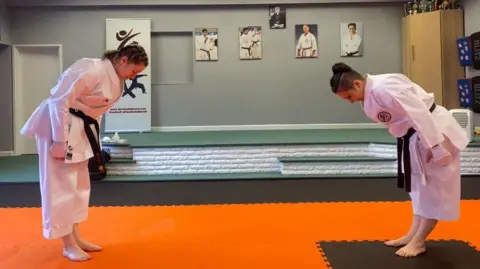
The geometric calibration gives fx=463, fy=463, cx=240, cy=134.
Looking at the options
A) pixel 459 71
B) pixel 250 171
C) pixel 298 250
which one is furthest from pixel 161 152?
pixel 459 71

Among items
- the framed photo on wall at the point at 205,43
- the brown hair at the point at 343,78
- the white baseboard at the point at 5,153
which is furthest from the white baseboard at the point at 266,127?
the brown hair at the point at 343,78

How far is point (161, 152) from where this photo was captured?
18.5ft

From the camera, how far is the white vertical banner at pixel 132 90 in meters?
7.67

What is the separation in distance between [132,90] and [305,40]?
3.06 metres

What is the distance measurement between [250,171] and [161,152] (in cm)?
111

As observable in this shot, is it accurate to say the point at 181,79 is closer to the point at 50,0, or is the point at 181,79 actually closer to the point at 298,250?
the point at 50,0

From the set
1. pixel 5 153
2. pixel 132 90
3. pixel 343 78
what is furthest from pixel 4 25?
pixel 343 78

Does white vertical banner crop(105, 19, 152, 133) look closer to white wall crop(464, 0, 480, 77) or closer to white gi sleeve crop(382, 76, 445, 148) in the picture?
white wall crop(464, 0, 480, 77)

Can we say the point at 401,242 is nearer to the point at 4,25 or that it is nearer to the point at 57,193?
the point at 57,193

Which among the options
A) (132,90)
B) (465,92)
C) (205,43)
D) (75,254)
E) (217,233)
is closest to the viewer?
(75,254)

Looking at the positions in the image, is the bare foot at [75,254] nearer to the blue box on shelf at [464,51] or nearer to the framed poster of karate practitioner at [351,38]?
the blue box on shelf at [464,51]

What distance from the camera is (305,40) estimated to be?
7969 mm

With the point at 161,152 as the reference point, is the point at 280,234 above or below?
below

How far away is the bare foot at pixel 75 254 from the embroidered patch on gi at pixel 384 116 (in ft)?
5.95
